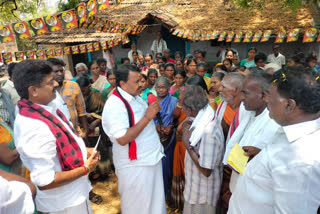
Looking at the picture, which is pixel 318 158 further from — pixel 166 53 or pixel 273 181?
pixel 166 53

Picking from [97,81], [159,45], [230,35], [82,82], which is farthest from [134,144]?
[159,45]

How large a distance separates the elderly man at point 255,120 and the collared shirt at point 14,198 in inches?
55.2

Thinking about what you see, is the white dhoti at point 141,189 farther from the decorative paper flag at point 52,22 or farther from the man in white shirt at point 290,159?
the decorative paper flag at point 52,22

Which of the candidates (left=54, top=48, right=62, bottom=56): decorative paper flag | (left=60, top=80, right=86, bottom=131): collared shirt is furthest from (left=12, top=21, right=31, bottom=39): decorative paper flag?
(left=60, top=80, right=86, bottom=131): collared shirt

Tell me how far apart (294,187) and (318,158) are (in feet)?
0.53

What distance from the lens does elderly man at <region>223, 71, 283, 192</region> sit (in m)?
1.56

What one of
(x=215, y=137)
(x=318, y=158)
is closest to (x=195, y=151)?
(x=215, y=137)

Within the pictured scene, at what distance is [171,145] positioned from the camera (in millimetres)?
3104

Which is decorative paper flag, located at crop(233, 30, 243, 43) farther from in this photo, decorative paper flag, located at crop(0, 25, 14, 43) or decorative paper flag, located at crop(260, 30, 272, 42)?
decorative paper flag, located at crop(0, 25, 14, 43)

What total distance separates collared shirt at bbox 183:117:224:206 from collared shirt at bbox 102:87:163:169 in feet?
1.30

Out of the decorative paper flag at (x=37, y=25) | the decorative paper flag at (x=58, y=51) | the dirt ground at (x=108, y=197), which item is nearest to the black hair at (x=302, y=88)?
the dirt ground at (x=108, y=197)

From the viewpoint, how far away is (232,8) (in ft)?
31.3

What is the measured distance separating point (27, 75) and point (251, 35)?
8223 mm

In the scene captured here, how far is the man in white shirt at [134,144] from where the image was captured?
6.36 feet
